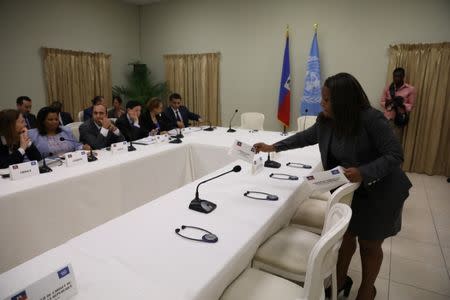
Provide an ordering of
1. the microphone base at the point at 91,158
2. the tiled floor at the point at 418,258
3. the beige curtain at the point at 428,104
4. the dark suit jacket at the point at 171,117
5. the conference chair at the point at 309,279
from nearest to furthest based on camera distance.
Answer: the conference chair at the point at 309,279
the tiled floor at the point at 418,258
the microphone base at the point at 91,158
the beige curtain at the point at 428,104
the dark suit jacket at the point at 171,117

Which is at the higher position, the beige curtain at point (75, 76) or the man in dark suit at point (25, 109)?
the beige curtain at point (75, 76)

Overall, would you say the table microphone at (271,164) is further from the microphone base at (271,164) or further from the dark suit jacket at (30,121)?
the dark suit jacket at (30,121)

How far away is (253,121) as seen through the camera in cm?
512

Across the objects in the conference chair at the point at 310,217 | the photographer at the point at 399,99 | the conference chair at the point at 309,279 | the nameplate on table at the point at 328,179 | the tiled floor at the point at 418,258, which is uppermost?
the photographer at the point at 399,99

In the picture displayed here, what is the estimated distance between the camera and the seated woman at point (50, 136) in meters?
2.79

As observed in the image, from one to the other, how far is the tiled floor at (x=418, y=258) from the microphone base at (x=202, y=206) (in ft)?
3.87

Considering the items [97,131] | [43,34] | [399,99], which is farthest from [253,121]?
[43,34]

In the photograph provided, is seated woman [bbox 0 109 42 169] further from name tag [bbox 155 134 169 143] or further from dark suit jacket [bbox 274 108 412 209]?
dark suit jacket [bbox 274 108 412 209]

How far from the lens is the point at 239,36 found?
5.84m

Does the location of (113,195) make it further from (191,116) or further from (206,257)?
(191,116)

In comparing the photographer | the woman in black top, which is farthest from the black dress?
the photographer

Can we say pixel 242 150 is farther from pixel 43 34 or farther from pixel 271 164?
pixel 43 34

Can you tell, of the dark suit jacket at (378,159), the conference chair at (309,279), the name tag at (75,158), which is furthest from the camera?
the name tag at (75,158)

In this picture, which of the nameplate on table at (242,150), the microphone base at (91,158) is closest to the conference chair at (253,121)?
the microphone base at (91,158)
